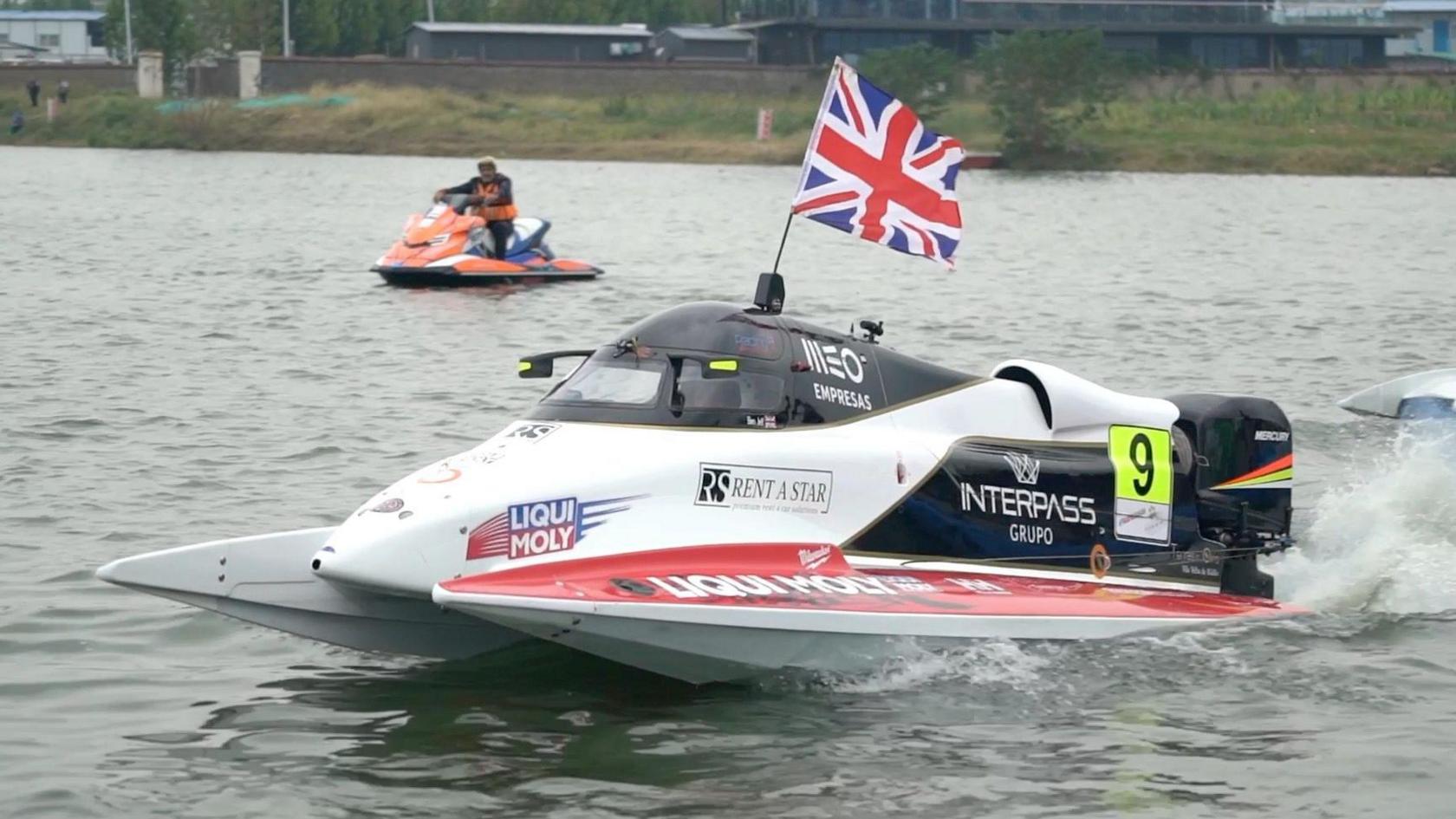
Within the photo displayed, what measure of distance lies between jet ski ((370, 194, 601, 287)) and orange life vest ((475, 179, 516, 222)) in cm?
11

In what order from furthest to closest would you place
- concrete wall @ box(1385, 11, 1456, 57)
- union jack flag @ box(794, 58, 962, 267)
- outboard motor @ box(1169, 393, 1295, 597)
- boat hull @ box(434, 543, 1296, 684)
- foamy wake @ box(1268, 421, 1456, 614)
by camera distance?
concrete wall @ box(1385, 11, 1456, 57) < foamy wake @ box(1268, 421, 1456, 614) < outboard motor @ box(1169, 393, 1295, 597) < union jack flag @ box(794, 58, 962, 267) < boat hull @ box(434, 543, 1296, 684)

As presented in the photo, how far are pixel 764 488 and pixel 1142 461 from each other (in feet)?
8.01

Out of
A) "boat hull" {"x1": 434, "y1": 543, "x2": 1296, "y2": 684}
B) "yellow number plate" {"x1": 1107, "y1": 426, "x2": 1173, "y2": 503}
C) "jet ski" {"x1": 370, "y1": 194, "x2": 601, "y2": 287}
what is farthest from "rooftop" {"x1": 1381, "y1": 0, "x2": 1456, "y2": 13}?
"boat hull" {"x1": 434, "y1": 543, "x2": 1296, "y2": 684}

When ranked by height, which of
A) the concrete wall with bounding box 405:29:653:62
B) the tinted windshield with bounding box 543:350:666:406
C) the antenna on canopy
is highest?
the concrete wall with bounding box 405:29:653:62

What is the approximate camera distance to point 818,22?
8038 centimetres

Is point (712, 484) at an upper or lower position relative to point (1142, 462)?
upper

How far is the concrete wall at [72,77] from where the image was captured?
266 ft

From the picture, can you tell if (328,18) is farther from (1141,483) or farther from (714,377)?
(714,377)

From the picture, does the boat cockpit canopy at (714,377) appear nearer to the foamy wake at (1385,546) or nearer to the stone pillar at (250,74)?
the foamy wake at (1385,546)

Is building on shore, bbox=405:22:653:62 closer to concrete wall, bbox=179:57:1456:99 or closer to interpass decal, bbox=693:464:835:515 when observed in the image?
concrete wall, bbox=179:57:1456:99

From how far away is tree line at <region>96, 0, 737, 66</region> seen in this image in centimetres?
9075

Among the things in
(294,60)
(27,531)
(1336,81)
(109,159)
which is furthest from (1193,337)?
(294,60)

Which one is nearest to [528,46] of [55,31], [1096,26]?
[1096,26]

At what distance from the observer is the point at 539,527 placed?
28.5 ft
